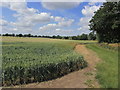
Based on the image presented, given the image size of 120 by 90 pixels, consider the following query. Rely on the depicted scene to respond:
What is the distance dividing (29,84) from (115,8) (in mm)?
26158

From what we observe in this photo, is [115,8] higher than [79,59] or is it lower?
higher

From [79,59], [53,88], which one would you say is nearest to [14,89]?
[53,88]

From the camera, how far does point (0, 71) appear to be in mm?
6844

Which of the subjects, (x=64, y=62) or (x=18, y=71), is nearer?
(x=18, y=71)

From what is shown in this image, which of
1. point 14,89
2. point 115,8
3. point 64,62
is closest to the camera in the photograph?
point 14,89

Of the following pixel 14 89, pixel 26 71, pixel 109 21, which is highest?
pixel 109 21

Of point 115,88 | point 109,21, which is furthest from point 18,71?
point 109,21

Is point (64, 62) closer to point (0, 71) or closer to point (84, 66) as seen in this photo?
point (84, 66)

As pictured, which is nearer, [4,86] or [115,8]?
[4,86]

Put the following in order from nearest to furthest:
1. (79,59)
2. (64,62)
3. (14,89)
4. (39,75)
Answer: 1. (14,89)
2. (39,75)
3. (64,62)
4. (79,59)

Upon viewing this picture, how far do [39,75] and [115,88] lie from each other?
11.7 ft

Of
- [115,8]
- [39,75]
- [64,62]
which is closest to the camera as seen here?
[39,75]

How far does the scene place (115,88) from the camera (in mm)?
6445

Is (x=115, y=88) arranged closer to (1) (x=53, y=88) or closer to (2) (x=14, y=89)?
(1) (x=53, y=88)
